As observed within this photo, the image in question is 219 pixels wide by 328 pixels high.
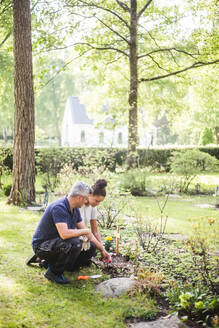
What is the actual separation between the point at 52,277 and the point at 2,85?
14.1 meters

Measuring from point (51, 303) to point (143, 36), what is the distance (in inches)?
577

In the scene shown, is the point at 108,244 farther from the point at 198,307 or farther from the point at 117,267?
the point at 198,307

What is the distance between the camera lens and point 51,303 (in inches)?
137

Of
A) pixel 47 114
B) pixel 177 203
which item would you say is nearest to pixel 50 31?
pixel 177 203

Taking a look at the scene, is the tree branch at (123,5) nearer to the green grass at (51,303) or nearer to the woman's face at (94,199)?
the woman's face at (94,199)

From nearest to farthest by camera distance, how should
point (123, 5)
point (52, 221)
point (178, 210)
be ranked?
1. point (52, 221)
2. point (178, 210)
3. point (123, 5)

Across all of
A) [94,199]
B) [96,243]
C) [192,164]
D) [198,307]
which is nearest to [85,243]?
[96,243]

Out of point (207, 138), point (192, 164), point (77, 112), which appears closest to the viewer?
point (192, 164)

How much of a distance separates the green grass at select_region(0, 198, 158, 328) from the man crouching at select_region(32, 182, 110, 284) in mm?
228

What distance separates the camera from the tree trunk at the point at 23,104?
8453mm

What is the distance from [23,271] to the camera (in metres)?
4.31

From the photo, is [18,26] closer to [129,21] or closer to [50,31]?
[50,31]

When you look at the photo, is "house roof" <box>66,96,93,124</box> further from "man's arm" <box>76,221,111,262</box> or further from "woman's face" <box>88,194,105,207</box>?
"man's arm" <box>76,221,111,262</box>

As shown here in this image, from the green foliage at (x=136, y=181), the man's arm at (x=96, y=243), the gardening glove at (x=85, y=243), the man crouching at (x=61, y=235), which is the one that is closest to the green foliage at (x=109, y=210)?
the man's arm at (x=96, y=243)
